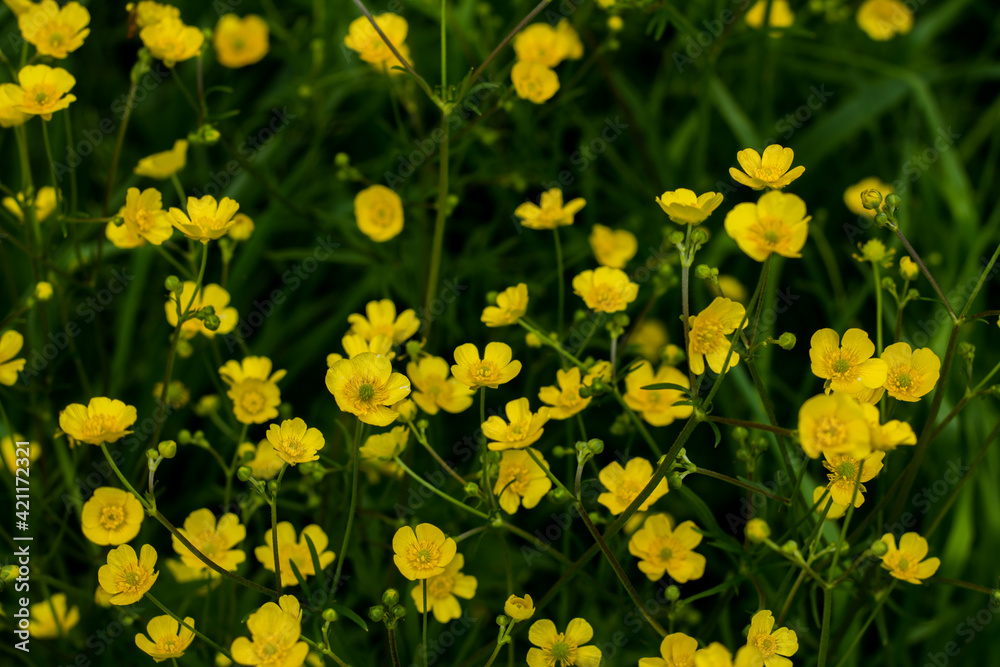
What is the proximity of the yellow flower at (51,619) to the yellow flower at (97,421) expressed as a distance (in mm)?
421

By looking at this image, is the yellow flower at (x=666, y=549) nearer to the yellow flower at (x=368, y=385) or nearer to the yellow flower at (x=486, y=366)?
the yellow flower at (x=486, y=366)

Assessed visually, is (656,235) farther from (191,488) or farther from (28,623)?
(28,623)

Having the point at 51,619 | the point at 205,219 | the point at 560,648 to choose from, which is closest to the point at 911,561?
the point at 560,648

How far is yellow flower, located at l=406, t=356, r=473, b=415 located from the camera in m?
1.51

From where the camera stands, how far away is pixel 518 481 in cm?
145

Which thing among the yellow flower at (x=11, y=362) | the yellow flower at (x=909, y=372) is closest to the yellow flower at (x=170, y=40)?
the yellow flower at (x=11, y=362)

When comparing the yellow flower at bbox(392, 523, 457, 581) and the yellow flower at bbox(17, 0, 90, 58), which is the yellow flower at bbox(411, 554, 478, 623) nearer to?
the yellow flower at bbox(392, 523, 457, 581)

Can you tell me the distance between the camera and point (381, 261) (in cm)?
204

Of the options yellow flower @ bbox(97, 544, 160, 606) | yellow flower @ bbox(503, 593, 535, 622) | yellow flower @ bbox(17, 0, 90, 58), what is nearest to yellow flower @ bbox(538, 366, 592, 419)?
yellow flower @ bbox(503, 593, 535, 622)

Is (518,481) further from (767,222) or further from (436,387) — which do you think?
(767,222)

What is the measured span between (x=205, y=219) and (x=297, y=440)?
16.0 inches

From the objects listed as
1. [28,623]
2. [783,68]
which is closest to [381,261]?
[28,623]

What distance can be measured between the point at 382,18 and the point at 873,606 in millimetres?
1626

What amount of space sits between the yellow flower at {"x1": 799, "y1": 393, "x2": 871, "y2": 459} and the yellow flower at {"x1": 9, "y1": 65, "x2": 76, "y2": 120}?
1370 millimetres
